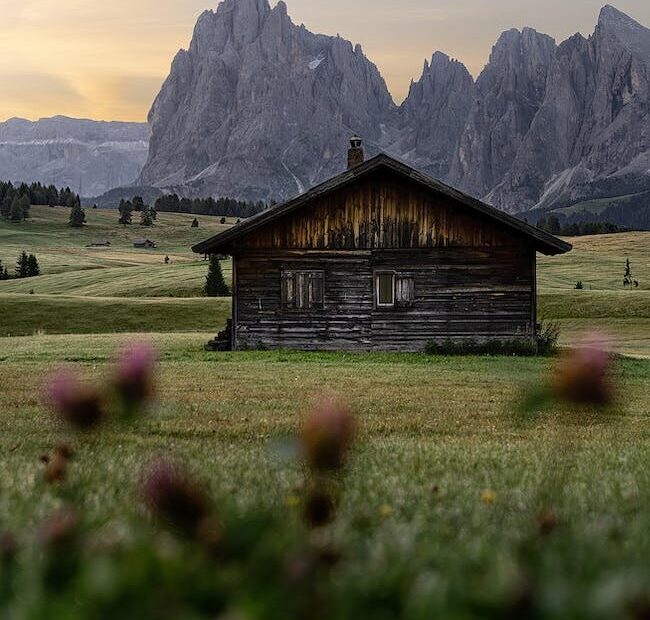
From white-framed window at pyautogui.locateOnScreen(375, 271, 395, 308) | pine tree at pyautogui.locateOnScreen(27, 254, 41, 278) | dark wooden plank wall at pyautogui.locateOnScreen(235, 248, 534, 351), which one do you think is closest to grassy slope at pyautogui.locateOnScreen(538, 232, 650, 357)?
dark wooden plank wall at pyautogui.locateOnScreen(235, 248, 534, 351)

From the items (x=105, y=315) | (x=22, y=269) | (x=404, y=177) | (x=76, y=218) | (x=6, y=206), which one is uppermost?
(x=6, y=206)

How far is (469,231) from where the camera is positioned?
3027 cm

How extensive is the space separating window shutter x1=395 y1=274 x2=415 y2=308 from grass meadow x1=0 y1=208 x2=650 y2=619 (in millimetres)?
4497

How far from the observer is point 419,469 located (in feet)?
20.4

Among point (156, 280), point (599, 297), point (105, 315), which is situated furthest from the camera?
point (156, 280)

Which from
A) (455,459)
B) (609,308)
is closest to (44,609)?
(455,459)

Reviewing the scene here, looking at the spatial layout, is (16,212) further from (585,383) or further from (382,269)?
(585,383)

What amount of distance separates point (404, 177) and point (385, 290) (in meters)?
3.79

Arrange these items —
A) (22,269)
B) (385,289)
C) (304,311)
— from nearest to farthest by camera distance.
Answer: (304,311) → (385,289) → (22,269)

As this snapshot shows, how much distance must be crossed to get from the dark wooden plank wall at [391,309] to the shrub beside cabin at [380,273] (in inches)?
1.3

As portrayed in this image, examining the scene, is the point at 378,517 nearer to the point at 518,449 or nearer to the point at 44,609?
the point at 44,609

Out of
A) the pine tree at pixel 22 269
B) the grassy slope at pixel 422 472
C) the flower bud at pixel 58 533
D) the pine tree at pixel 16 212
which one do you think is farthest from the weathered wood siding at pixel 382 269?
the pine tree at pixel 16 212

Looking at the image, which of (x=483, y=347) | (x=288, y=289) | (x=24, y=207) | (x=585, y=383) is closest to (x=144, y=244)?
(x=24, y=207)

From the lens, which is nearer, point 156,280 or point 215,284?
point 215,284
